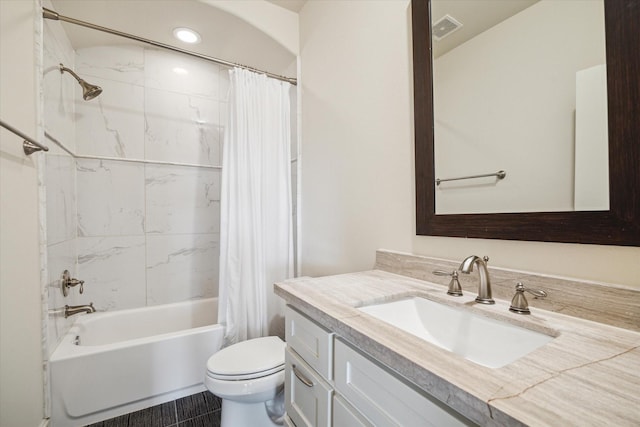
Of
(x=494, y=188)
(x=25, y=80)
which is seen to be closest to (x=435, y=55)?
(x=494, y=188)

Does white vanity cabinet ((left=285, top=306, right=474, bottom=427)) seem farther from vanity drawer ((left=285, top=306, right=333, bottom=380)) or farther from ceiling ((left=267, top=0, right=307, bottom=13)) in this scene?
ceiling ((left=267, top=0, right=307, bottom=13))

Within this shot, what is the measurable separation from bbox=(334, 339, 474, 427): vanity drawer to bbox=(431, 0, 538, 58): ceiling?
1.11m

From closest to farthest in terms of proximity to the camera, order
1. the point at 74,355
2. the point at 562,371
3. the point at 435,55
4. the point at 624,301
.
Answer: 1. the point at 562,371
2. the point at 624,301
3. the point at 435,55
4. the point at 74,355

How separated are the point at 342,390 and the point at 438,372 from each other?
33 cm

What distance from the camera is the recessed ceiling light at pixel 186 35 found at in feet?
6.17

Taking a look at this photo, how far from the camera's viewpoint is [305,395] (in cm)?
85

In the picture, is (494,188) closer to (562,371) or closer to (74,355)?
(562,371)

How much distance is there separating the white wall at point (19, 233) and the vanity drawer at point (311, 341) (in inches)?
48.1

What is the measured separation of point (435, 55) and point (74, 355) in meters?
2.23

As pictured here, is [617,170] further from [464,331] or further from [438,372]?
[438,372]

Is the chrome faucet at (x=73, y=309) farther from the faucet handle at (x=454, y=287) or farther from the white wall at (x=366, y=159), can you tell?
the faucet handle at (x=454, y=287)

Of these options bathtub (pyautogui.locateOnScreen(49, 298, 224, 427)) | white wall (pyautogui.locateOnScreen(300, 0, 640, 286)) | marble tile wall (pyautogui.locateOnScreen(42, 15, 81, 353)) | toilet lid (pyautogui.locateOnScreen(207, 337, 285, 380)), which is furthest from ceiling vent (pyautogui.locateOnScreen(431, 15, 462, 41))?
bathtub (pyautogui.locateOnScreen(49, 298, 224, 427))

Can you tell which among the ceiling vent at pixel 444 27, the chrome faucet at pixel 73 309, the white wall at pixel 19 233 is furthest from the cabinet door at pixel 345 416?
the chrome faucet at pixel 73 309

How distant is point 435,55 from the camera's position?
3.48ft
